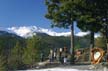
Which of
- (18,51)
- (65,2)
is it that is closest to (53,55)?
(65,2)

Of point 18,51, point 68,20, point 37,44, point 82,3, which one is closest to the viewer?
point 82,3

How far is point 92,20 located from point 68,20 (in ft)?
15.2

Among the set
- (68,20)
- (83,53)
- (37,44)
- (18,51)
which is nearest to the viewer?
(68,20)

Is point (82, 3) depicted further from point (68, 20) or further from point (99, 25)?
point (68, 20)

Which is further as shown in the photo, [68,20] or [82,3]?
[68,20]

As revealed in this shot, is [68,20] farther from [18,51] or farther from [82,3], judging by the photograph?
[18,51]

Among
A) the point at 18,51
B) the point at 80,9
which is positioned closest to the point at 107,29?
the point at 80,9

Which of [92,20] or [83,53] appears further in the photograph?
[83,53]

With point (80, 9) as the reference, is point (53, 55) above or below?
below

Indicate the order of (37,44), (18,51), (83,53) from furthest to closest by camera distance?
(18,51)
(37,44)
(83,53)

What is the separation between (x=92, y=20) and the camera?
29.7m

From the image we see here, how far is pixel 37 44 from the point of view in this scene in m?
47.9

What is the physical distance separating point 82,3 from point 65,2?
2.25 meters

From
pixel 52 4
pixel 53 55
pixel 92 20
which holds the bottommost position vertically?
pixel 53 55
